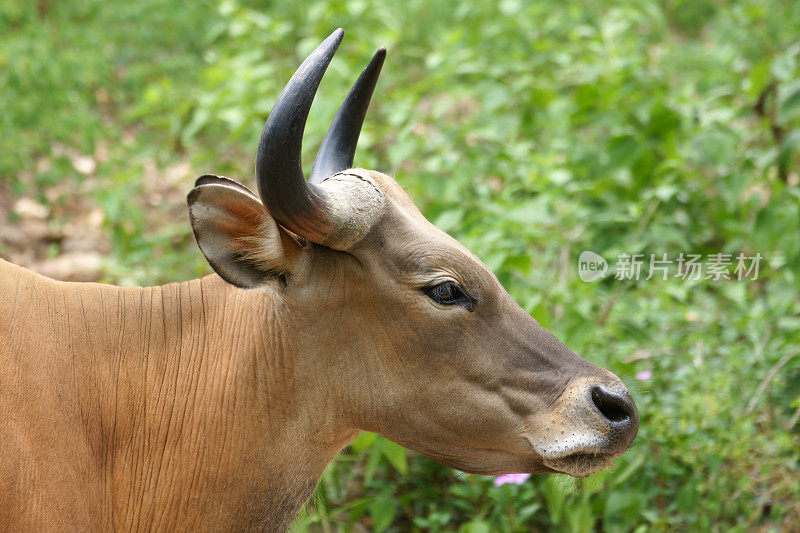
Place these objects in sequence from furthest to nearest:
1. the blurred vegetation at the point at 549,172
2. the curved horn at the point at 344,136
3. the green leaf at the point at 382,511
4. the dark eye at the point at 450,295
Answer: the blurred vegetation at the point at 549,172
the green leaf at the point at 382,511
the curved horn at the point at 344,136
the dark eye at the point at 450,295

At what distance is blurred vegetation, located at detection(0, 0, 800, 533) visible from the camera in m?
4.84

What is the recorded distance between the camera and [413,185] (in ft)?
19.9

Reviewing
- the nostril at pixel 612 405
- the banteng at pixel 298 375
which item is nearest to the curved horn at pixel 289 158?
the banteng at pixel 298 375

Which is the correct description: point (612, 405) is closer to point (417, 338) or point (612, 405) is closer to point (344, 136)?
point (417, 338)

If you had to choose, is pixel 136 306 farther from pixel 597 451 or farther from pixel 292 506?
pixel 597 451

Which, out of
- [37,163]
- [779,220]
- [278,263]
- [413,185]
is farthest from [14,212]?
[779,220]

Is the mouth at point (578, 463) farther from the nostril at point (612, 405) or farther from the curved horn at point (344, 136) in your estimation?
the curved horn at point (344, 136)

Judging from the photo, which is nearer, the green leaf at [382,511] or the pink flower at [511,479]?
the pink flower at [511,479]

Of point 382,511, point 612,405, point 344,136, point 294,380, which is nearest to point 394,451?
point 382,511

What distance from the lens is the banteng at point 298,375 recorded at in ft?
10.3

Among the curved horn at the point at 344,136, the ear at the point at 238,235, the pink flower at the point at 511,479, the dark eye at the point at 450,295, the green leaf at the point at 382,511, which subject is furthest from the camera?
the green leaf at the point at 382,511

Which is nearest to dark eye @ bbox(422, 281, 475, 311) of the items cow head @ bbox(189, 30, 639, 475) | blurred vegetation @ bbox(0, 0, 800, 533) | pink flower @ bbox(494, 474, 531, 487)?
cow head @ bbox(189, 30, 639, 475)

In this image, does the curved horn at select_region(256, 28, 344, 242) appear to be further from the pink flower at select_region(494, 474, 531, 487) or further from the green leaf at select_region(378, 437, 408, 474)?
the pink flower at select_region(494, 474, 531, 487)

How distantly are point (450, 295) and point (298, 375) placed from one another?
64cm
